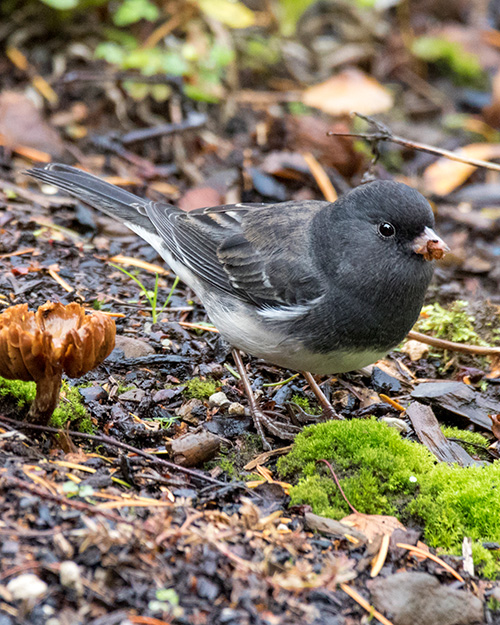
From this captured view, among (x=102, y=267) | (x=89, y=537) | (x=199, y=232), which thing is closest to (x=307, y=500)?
(x=89, y=537)

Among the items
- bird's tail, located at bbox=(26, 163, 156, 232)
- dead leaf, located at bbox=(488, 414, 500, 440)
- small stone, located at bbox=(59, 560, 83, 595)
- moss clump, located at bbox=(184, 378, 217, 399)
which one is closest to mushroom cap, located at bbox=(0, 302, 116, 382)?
small stone, located at bbox=(59, 560, 83, 595)

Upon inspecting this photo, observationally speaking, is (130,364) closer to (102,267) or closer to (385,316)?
(102,267)

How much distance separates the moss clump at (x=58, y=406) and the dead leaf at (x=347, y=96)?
4.10 m

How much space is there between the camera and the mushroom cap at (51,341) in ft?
7.23

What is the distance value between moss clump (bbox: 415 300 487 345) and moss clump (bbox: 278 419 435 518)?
3.72ft

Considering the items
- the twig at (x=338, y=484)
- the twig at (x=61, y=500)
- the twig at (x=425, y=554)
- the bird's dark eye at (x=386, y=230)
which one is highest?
the bird's dark eye at (x=386, y=230)

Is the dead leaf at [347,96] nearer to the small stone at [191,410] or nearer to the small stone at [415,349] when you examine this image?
the small stone at [415,349]

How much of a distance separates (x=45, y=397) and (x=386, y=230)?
154cm

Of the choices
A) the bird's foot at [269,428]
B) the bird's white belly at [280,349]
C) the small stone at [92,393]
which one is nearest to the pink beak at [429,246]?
the bird's white belly at [280,349]

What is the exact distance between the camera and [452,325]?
12.6 feet

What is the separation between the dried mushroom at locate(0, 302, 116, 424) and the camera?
2207 mm

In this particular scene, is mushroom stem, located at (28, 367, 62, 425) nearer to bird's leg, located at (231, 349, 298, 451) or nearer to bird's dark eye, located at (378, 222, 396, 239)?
bird's leg, located at (231, 349, 298, 451)

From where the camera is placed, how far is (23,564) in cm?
180

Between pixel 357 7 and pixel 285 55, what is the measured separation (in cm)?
117
